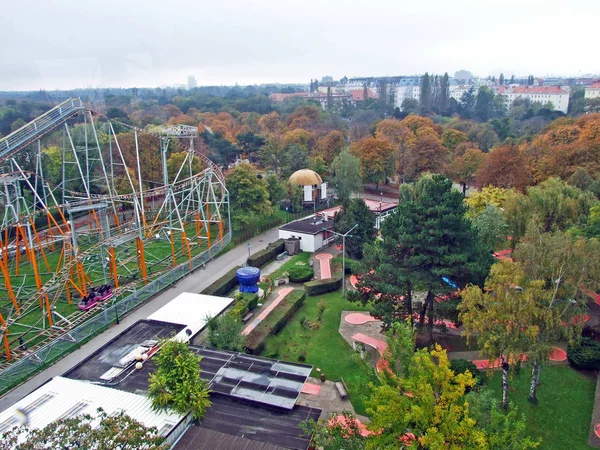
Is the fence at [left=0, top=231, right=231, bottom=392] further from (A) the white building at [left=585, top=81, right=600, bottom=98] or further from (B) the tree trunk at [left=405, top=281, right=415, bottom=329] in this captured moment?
(A) the white building at [left=585, top=81, right=600, bottom=98]

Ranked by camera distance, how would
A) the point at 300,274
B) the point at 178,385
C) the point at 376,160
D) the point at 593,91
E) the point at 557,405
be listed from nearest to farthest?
1. the point at 178,385
2. the point at 557,405
3. the point at 300,274
4. the point at 376,160
5. the point at 593,91

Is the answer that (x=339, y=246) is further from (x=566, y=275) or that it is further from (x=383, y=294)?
(x=566, y=275)

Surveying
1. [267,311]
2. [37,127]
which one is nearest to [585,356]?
[267,311]

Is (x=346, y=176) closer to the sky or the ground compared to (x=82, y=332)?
closer to the sky

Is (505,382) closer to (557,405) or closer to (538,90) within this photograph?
(557,405)

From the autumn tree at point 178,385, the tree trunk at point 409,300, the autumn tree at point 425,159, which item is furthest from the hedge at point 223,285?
the autumn tree at point 425,159
